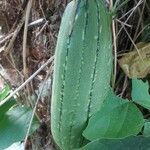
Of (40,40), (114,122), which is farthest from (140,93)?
(40,40)

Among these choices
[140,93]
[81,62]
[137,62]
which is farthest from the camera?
[137,62]

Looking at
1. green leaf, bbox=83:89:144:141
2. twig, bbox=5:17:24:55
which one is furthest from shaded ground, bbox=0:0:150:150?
green leaf, bbox=83:89:144:141

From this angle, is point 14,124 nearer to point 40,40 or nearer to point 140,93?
point 40,40

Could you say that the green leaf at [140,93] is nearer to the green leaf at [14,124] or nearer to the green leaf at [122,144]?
the green leaf at [122,144]

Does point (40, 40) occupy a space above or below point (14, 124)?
above

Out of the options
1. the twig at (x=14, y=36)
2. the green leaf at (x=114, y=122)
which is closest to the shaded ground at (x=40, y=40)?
the twig at (x=14, y=36)

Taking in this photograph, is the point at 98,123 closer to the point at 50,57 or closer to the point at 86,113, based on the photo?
the point at 86,113

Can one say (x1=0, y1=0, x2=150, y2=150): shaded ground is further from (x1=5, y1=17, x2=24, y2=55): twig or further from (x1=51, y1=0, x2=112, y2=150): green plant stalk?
(x1=51, y1=0, x2=112, y2=150): green plant stalk
